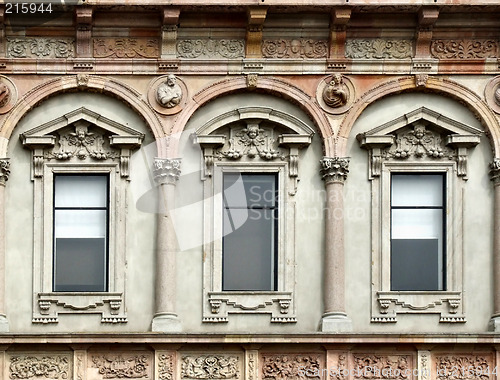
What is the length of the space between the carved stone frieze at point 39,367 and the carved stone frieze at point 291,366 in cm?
341

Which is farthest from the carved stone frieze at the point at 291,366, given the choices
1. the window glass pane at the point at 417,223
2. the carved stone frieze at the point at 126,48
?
the carved stone frieze at the point at 126,48

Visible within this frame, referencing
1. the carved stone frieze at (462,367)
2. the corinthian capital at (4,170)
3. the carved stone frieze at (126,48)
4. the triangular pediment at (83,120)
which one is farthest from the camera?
the carved stone frieze at (126,48)

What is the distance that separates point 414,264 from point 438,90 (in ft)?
10.2

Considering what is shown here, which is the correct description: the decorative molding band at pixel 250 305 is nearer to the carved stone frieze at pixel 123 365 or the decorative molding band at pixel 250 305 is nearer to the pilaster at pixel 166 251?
the pilaster at pixel 166 251

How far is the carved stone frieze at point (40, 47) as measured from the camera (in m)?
38.2

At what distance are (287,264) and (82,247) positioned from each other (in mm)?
3601

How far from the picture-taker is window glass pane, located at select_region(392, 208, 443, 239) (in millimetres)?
38125

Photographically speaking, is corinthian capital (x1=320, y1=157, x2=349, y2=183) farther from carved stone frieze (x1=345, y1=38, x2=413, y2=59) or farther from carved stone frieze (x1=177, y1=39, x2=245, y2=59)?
carved stone frieze (x1=177, y1=39, x2=245, y2=59)

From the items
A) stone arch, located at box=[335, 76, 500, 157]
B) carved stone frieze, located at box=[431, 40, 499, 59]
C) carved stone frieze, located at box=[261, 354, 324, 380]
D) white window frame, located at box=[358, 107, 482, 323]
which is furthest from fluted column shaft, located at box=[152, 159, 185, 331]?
carved stone frieze, located at box=[431, 40, 499, 59]

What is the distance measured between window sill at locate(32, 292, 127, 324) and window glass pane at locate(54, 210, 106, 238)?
1129 millimetres

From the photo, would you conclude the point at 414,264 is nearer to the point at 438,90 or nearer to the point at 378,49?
the point at 438,90

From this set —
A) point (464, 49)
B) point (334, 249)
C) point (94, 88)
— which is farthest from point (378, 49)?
point (94, 88)

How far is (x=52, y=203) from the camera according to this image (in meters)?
38.0

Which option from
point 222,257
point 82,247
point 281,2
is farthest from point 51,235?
point 281,2
